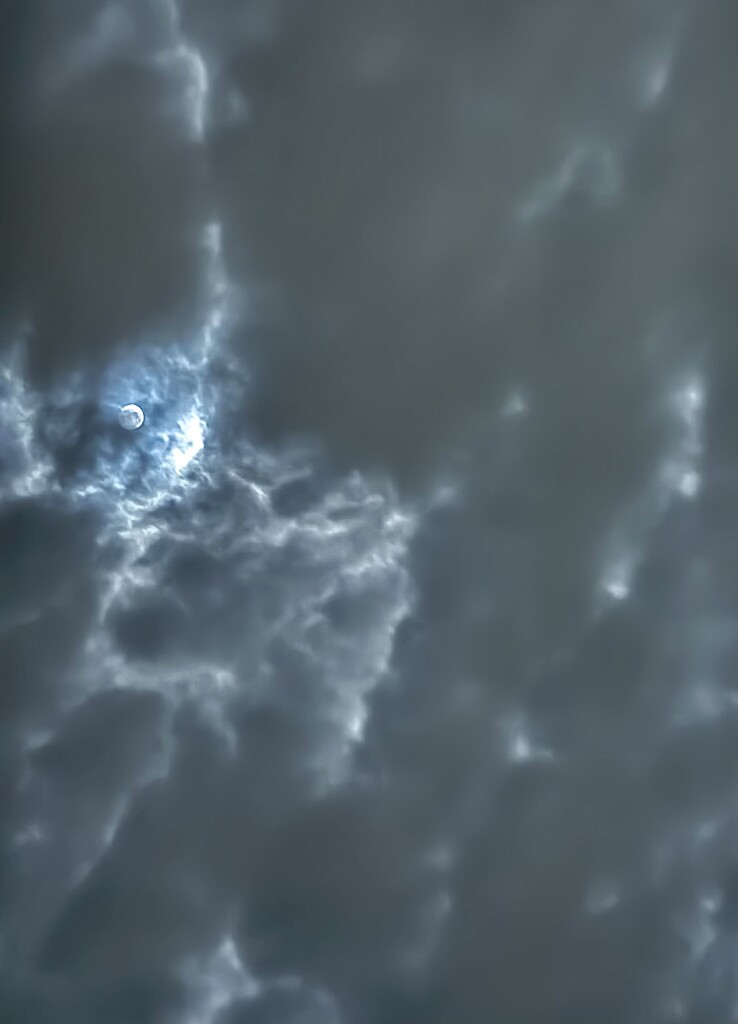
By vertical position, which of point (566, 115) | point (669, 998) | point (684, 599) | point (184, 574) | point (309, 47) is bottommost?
point (669, 998)

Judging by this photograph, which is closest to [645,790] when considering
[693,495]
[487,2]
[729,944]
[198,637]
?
[729,944]

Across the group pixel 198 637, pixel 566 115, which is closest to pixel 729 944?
pixel 198 637

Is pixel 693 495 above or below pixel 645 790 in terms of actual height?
above

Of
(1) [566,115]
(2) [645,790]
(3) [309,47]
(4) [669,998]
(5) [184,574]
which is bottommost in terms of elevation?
(4) [669,998]

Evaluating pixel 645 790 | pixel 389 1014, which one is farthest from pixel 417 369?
pixel 389 1014

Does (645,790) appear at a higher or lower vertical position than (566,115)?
lower

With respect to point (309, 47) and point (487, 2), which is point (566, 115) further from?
point (309, 47)

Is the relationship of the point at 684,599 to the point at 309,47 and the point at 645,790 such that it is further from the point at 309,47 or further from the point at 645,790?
the point at 309,47

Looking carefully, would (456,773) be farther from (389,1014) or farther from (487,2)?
(487,2)
